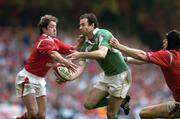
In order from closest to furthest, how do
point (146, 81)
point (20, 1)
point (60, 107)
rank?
point (60, 107) → point (146, 81) → point (20, 1)

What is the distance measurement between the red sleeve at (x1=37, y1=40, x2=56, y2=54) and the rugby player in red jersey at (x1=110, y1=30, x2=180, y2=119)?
1.38m

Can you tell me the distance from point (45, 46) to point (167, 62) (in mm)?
2474

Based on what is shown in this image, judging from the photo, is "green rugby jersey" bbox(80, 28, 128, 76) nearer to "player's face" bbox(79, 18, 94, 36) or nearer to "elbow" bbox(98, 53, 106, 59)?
"player's face" bbox(79, 18, 94, 36)

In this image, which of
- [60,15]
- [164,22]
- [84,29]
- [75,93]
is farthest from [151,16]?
[84,29]

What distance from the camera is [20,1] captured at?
35.4 meters

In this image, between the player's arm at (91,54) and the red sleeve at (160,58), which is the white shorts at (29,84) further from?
the red sleeve at (160,58)

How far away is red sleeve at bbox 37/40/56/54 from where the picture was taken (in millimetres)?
18250

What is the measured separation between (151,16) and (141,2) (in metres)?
0.77

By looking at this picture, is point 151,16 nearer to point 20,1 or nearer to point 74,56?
point 20,1

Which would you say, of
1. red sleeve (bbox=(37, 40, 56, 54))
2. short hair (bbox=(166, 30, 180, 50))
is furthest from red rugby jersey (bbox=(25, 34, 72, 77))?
short hair (bbox=(166, 30, 180, 50))

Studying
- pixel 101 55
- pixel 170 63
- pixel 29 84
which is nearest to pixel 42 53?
pixel 29 84

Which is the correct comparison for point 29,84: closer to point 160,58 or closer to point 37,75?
point 37,75

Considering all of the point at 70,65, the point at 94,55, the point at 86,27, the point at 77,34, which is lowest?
the point at 77,34

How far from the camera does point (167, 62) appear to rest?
17156mm
